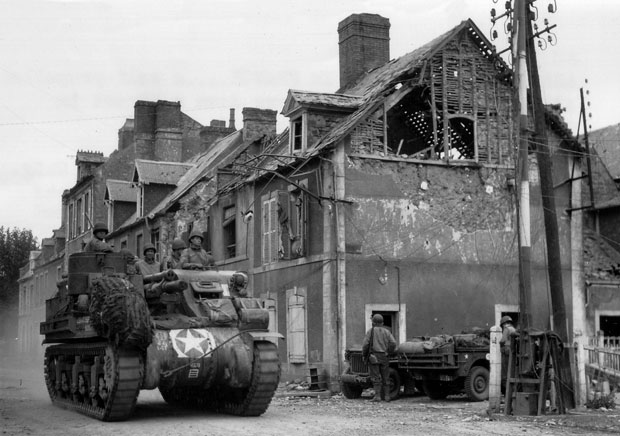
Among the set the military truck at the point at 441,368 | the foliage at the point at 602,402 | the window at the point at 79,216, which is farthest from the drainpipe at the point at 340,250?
the window at the point at 79,216

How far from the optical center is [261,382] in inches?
605

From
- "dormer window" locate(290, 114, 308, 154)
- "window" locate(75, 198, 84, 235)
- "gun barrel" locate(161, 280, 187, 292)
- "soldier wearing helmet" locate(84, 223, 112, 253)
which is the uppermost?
"window" locate(75, 198, 84, 235)

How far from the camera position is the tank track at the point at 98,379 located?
1460 cm

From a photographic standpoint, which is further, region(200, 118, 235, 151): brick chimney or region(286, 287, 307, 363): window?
region(200, 118, 235, 151): brick chimney

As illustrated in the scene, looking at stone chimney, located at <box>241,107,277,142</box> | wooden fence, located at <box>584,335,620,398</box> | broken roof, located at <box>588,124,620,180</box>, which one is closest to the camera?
wooden fence, located at <box>584,335,620,398</box>

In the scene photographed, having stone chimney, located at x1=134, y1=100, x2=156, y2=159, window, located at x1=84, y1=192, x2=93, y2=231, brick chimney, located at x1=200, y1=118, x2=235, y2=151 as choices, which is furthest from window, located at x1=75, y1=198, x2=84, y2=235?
brick chimney, located at x1=200, y1=118, x2=235, y2=151

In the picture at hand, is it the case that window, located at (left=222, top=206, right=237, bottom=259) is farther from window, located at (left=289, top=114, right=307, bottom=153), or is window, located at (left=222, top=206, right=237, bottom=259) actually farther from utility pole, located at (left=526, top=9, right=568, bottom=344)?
utility pole, located at (left=526, top=9, right=568, bottom=344)

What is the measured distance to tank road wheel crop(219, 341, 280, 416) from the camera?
605 inches

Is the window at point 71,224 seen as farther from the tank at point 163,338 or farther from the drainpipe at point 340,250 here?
the tank at point 163,338

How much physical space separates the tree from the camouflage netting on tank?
5623 centimetres

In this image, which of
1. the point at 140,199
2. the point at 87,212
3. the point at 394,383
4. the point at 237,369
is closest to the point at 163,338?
the point at 237,369

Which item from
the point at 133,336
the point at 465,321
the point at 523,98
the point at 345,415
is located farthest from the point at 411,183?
the point at 133,336

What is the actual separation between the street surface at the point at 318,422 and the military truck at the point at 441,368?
0.69 meters

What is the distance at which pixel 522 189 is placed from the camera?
57.8 feet
